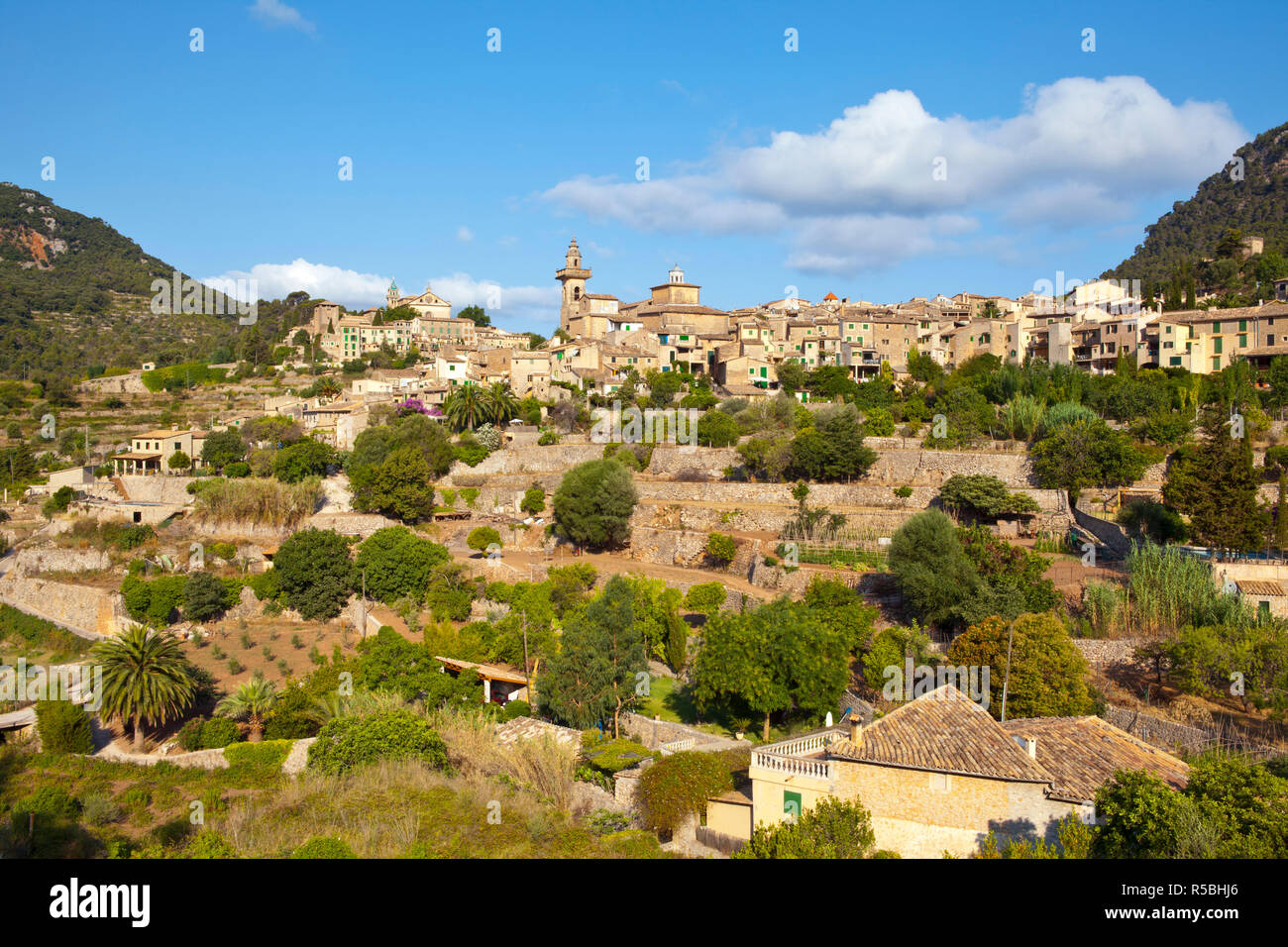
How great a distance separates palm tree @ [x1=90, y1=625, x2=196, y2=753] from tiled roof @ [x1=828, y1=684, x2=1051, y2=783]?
52.1 feet

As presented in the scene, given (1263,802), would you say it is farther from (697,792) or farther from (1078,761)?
(697,792)

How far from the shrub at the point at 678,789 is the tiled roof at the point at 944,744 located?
7.17 feet

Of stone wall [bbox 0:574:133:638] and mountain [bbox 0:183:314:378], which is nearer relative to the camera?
stone wall [bbox 0:574:133:638]

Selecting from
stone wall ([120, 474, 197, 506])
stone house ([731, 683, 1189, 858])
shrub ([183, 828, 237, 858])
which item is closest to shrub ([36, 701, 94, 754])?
shrub ([183, 828, 237, 858])

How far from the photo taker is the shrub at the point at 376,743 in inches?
652

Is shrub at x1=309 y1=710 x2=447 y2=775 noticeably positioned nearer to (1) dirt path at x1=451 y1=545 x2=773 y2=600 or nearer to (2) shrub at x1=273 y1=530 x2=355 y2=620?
(1) dirt path at x1=451 y1=545 x2=773 y2=600

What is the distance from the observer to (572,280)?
74875mm

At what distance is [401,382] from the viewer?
5719 centimetres

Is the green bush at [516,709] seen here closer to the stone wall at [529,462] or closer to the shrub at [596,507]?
the shrub at [596,507]

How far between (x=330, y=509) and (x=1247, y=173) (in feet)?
327

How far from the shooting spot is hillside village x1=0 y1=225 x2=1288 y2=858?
1295cm

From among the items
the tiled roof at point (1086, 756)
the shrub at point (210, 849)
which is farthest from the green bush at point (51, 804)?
the tiled roof at point (1086, 756)

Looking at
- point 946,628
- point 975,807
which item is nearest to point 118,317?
point 946,628

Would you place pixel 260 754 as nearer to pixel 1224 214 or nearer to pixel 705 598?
pixel 705 598
